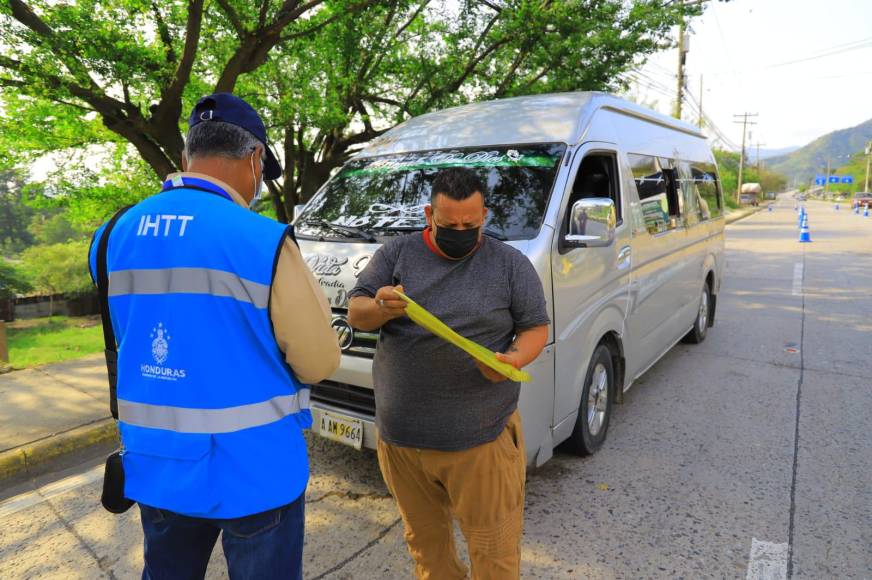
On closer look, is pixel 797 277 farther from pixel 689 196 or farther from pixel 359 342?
pixel 359 342

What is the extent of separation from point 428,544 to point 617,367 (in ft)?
7.47

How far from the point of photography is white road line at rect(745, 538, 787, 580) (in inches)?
107

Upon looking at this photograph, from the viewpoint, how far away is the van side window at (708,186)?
6242 mm

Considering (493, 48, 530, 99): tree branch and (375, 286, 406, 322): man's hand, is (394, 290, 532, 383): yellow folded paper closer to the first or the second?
(375, 286, 406, 322): man's hand

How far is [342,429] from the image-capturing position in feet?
10.2

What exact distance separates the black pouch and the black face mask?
3.97ft

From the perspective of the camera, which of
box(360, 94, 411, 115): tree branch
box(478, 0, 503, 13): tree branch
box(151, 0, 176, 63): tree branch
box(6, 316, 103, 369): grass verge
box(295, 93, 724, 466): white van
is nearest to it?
box(295, 93, 724, 466): white van

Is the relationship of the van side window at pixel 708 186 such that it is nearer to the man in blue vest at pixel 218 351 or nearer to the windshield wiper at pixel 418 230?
the windshield wiper at pixel 418 230

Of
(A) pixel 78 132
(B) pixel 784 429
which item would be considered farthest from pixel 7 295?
(B) pixel 784 429

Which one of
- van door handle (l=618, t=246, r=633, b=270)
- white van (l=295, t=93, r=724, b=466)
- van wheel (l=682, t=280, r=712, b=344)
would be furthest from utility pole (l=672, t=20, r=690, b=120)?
van door handle (l=618, t=246, r=633, b=270)

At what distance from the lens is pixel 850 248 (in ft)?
56.7

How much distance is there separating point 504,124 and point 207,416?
9.92ft

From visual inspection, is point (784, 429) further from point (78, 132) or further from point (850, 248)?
point (850, 248)

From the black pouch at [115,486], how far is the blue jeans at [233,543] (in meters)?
0.10
